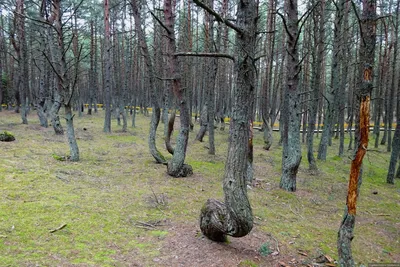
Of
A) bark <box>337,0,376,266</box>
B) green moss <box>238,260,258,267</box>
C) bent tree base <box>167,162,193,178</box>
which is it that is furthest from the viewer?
Result: bent tree base <box>167,162,193,178</box>

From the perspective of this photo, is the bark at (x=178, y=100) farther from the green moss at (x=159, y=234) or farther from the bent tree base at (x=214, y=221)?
the bent tree base at (x=214, y=221)

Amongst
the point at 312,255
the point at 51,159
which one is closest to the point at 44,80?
the point at 51,159

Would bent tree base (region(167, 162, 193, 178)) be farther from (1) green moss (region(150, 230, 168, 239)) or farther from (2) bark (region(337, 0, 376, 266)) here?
(2) bark (region(337, 0, 376, 266))

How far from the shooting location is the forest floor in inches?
152

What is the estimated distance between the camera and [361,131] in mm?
3643

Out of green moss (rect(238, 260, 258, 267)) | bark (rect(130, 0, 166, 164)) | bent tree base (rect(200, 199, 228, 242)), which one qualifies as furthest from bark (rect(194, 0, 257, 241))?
bark (rect(130, 0, 166, 164))

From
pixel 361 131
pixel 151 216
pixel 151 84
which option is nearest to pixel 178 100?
pixel 151 84

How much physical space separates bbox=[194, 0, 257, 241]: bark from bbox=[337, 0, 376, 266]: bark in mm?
1317

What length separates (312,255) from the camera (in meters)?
4.61

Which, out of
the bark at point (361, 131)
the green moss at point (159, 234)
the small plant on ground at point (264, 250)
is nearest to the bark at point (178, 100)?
the green moss at point (159, 234)

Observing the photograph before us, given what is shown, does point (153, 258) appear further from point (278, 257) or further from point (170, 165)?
point (170, 165)

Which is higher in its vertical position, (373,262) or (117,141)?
(117,141)

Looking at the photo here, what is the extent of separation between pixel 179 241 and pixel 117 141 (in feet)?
34.0

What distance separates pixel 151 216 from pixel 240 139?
2430 millimetres
